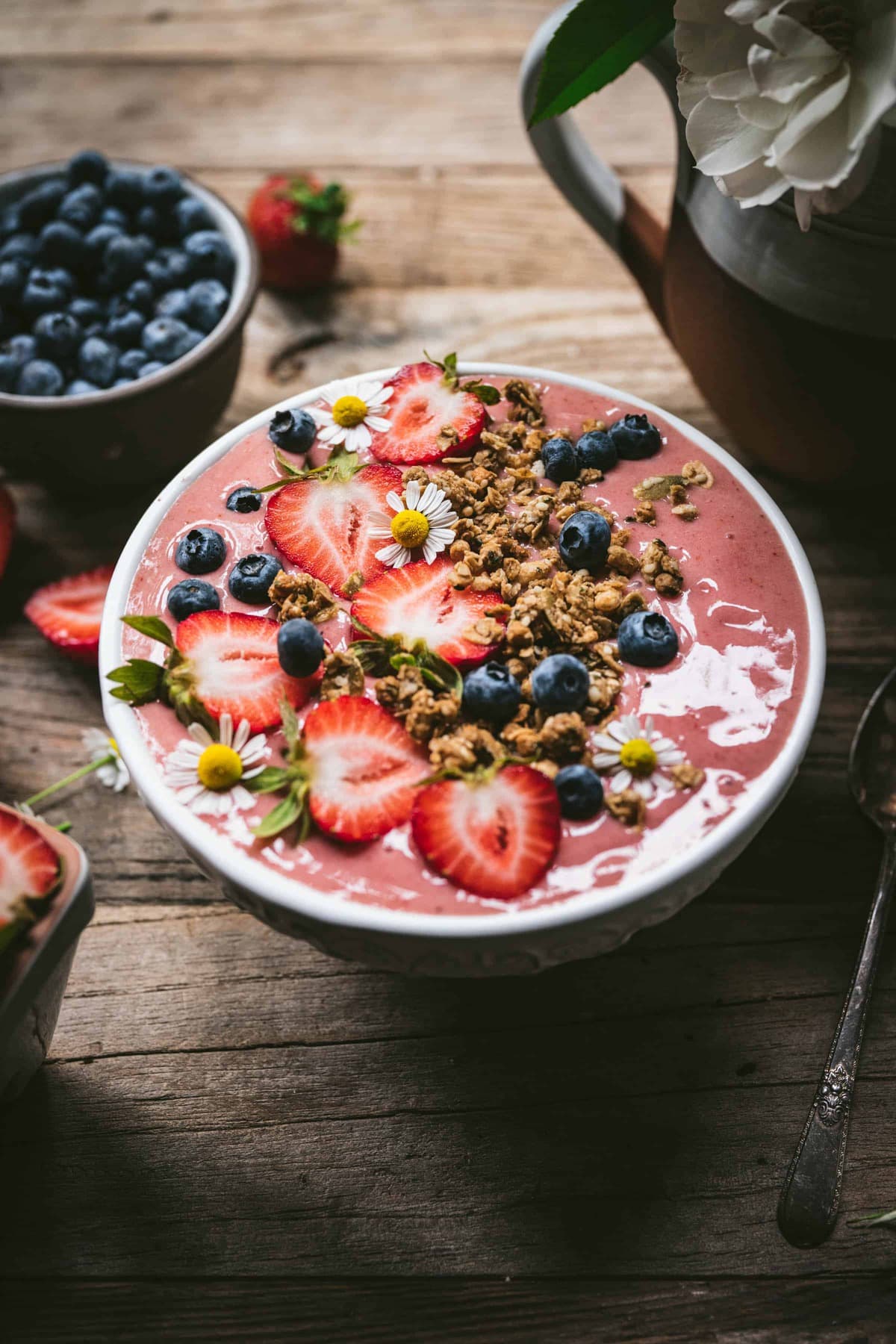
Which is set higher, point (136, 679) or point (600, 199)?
point (600, 199)

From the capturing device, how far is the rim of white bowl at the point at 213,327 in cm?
148

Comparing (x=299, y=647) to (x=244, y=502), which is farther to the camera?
(x=244, y=502)

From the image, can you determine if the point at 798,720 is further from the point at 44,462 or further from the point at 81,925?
the point at 44,462

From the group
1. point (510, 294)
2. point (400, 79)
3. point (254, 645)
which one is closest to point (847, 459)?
point (510, 294)

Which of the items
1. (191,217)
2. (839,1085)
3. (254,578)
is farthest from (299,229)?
(839,1085)

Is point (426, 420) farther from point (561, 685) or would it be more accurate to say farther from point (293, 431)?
point (561, 685)

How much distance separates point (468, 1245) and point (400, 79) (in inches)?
83.9

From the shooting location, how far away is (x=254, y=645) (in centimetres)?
110

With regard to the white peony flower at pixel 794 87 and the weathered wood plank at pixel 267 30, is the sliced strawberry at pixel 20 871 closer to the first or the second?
the white peony flower at pixel 794 87

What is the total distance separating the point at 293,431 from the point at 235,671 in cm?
32

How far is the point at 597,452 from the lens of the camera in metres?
1.24

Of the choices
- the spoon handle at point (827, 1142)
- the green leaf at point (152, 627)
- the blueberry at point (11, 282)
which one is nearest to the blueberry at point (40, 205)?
the blueberry at point (11, 282)

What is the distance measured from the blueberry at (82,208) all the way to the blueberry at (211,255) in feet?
0.46

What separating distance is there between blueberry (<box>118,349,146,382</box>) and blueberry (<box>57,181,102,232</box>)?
25cm
